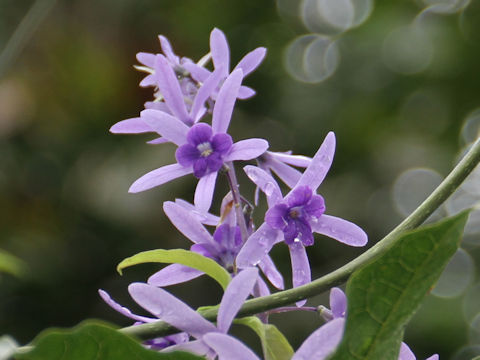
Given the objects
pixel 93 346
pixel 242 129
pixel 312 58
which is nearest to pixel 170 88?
pixel 93 346

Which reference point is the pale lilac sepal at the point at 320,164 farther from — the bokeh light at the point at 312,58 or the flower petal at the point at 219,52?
the bokeh light at the point at 312,58

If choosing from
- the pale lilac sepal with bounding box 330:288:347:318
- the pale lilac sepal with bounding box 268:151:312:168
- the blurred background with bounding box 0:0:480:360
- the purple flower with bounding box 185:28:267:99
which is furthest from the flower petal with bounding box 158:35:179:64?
the blurred background with bounding box 0:0:480:360

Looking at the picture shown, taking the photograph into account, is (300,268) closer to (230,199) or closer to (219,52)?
(230,199)

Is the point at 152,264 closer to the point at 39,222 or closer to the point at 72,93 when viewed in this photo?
the point at 39,222

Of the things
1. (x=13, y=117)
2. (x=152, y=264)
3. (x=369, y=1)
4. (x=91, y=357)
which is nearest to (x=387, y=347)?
(x=91, y=357)

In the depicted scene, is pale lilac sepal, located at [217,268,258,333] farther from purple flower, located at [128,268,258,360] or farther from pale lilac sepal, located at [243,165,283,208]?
pale lilac sepal, located at [243,165,283,208]

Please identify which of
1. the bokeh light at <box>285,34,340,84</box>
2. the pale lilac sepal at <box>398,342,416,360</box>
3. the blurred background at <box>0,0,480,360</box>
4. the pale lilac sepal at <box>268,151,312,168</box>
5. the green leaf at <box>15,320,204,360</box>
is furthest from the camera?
the bokeh light at <box>285,34,340,84</box>
